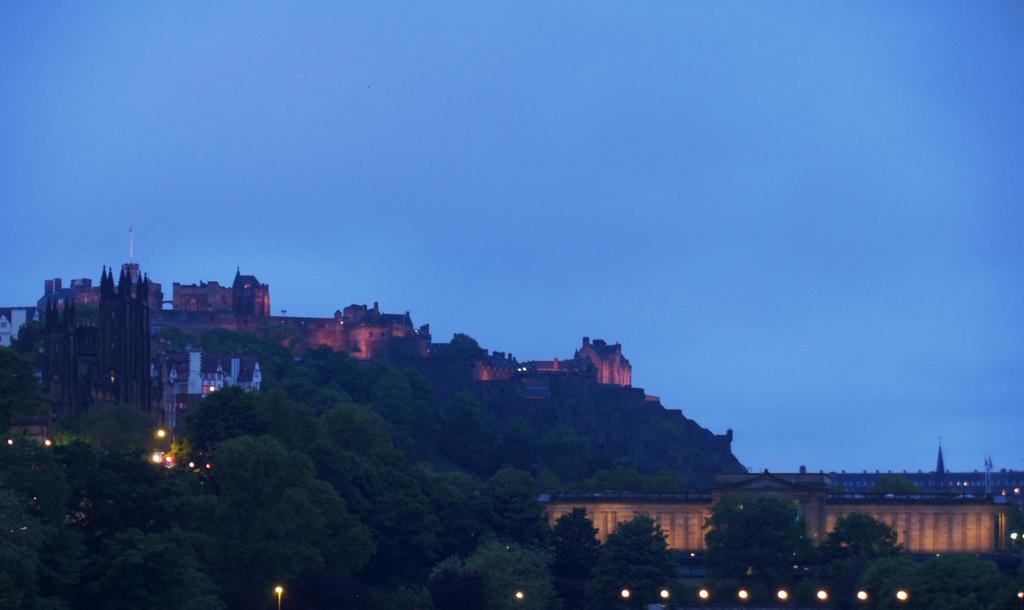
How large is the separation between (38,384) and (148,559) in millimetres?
38320

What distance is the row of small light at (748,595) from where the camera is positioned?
149 meters

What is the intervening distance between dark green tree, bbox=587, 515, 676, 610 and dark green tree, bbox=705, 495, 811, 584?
45.8ft

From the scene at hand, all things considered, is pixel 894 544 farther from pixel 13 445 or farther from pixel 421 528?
pixel 13 445

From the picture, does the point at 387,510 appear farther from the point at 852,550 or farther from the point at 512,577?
the point at 852,550

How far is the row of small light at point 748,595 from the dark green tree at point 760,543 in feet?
14.4

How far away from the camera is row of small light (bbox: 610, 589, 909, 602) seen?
488ft

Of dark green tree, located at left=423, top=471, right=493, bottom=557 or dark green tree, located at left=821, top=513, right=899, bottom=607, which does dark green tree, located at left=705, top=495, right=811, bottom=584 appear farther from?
dark green tree, located at left=423, top=471, right=493, bottom=557

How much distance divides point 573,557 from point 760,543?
1891 cm

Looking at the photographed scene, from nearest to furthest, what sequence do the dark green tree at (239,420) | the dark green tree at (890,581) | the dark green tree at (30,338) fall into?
the dark green tree at (239,420), the dark green tree at (890,581), the dark green tree at (30,338)

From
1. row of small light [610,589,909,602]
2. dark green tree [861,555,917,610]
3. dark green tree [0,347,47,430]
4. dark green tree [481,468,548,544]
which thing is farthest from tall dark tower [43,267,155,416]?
dark green tree [861,555,917,610]

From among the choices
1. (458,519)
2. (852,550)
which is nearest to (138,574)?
(458,519)

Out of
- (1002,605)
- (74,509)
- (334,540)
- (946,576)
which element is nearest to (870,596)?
(946,576)

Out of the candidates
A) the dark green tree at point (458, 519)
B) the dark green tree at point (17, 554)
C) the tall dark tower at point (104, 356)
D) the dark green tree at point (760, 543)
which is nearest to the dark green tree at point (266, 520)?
the tall dark tower at point (104, 356)

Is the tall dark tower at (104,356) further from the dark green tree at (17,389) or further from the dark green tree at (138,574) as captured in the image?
the dark green tree at (138,574)
